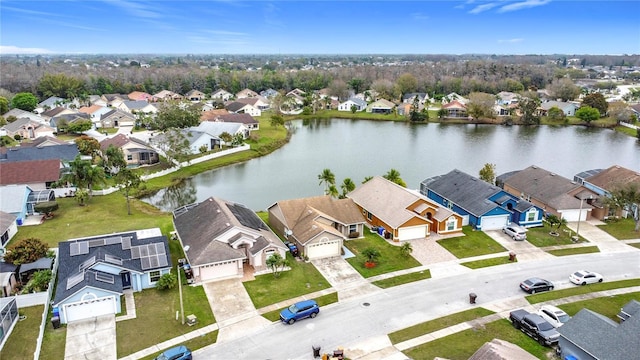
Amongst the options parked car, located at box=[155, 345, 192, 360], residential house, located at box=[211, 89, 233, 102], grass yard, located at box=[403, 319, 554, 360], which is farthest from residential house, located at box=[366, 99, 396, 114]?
parked car, located at box=[155, 345, 192, 360]

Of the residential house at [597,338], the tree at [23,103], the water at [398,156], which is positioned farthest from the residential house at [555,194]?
the tree at [23,103]

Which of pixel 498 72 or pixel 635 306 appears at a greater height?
pixel 498 72

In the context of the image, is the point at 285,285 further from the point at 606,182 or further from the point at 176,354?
the point at 606,182

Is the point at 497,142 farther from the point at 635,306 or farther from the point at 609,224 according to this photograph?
the point at 635,306

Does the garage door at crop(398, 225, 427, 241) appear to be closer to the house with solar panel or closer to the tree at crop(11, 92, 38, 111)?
the house with solar panel

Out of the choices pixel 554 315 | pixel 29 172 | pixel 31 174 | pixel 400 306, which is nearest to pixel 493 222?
pixel 554 315

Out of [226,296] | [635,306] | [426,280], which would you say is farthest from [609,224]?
[226,296]
